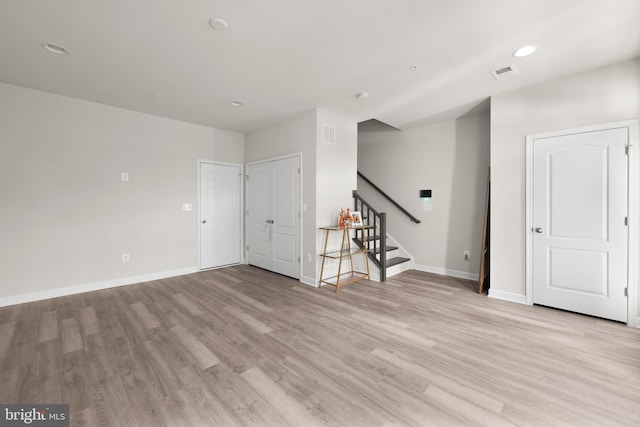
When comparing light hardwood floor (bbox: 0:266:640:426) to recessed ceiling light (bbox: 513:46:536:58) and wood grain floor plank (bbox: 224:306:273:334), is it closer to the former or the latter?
wood grain floor plank (bbox: 224:306:273:334)

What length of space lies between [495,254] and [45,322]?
5.49 metres

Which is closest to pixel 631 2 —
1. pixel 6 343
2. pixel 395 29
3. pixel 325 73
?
pixel 395 29

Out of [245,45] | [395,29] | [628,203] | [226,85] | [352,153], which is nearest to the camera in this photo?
[395,29]

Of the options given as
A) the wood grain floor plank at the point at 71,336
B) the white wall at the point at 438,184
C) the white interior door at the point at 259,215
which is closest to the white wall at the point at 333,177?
the white wall at the point at 438,184

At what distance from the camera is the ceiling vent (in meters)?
2.93

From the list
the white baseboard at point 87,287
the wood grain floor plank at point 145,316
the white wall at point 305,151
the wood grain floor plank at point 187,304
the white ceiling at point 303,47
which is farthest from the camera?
the white wall at point 305,151

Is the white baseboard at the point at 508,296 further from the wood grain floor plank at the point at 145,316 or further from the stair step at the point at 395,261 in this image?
the wood grain floor plank at the point at 145,316

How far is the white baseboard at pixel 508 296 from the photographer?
341 centimetres

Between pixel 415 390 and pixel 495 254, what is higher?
pixel 495 254

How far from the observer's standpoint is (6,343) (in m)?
2.44

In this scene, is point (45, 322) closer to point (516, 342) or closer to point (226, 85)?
point (226, 85)

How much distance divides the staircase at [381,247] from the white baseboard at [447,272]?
0.23 meters

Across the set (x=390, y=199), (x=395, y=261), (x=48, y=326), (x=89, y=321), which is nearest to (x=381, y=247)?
(x=395, y=261)

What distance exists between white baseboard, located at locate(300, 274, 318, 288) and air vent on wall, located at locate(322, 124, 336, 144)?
223cm
